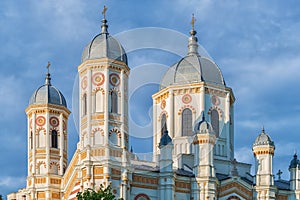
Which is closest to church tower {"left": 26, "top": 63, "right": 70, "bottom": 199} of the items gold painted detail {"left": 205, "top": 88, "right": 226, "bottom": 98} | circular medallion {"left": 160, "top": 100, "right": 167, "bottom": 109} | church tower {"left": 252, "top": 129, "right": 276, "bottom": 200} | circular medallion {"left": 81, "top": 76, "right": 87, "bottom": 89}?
circular medallion {"left": 160, "top": 100, "right": 167, "bottom": 109}

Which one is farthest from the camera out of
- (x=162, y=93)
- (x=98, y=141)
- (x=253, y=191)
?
(x=162, y=93)

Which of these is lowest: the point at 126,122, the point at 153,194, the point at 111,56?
the point at 153,194

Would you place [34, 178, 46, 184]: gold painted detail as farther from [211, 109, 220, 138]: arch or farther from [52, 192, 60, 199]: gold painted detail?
[211, 109, 220, 138]: arch

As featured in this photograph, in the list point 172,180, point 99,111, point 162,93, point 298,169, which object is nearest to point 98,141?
point 99,111

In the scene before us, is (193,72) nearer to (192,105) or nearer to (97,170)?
(192,105)

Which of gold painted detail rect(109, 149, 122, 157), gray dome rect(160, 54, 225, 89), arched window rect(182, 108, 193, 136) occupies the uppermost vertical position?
gray dome rect(160, 54, 225, 89)

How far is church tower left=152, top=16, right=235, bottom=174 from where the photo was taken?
75188 mm

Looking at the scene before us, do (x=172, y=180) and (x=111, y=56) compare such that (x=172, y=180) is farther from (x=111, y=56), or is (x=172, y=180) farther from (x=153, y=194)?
(x=111, y=56)

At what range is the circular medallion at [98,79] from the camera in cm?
6719

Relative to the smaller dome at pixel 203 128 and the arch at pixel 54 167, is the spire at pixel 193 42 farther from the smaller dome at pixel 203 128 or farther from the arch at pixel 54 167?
the arch at pixel 54 167

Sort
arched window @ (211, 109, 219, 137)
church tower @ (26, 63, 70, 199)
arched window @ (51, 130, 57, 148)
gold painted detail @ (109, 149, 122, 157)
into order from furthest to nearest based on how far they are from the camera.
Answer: arched window @ (211, 109, 219, 137) → arched window @ (51, 130, 57, 148) → church tower @ (26, 63, 70, 199) → gold painted detail @ (109, 149, 122, 157)

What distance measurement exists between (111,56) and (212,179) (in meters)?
12.4

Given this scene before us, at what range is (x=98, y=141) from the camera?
217 feet

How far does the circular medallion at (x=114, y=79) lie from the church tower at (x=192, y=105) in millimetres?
9206
